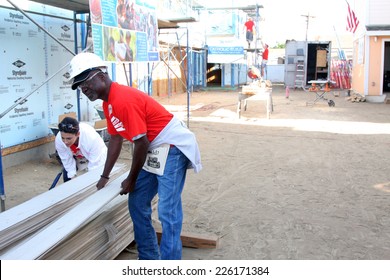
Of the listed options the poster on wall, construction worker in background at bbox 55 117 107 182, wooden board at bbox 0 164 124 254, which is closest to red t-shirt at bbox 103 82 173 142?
wooden board at bbox 0 164 124 254

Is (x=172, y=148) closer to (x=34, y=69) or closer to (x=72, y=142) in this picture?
(x=72, y=142)

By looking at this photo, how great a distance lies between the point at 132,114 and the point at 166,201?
2.29 ft

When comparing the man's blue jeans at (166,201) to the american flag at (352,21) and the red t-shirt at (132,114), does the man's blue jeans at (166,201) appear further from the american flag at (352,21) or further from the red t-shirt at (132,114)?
the american flag at (352,21)

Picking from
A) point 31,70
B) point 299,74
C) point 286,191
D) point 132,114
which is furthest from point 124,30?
point 299,74

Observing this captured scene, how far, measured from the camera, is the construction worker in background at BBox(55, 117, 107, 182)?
4383 mm

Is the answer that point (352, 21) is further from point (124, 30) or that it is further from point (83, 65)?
point (83, 65)

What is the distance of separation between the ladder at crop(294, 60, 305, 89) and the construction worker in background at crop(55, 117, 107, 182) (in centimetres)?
2350

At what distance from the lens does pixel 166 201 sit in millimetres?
3158

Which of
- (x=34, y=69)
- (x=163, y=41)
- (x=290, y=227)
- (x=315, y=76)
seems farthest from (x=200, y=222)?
(x=315, y=76)

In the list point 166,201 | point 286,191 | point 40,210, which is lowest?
point 286,191

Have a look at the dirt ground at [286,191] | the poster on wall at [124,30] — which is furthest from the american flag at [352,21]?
the poster on wall at [124,30]

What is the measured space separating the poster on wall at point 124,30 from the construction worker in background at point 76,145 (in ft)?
7.67

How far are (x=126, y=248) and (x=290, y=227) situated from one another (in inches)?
71.0
